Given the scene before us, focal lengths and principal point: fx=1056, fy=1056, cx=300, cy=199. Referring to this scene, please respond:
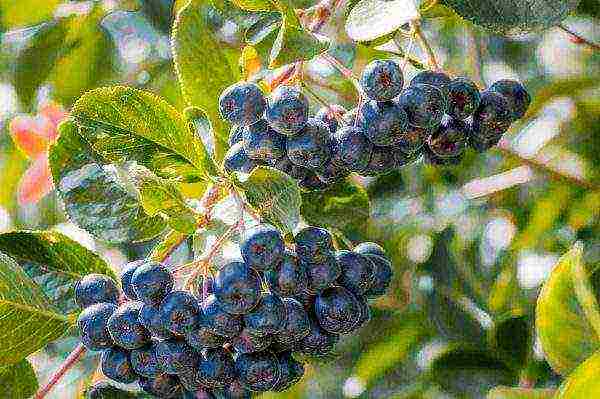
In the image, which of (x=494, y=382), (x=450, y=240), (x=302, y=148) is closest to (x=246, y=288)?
(x=302, y=148)

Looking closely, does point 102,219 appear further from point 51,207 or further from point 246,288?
point 51,207

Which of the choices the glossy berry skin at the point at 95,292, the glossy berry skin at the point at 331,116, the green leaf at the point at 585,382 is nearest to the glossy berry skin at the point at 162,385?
the glossy berry skin at the point at 95,292

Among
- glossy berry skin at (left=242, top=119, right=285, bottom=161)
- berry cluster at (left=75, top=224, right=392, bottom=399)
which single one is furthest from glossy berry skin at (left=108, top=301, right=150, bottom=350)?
glossy berry skin at (left=242, top=119, right=285, bottom=161)

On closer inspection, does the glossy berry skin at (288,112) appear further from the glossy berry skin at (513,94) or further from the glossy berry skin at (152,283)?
the glossy berry skin at (513,94)

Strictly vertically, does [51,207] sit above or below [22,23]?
below

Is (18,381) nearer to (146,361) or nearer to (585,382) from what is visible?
(146,361)

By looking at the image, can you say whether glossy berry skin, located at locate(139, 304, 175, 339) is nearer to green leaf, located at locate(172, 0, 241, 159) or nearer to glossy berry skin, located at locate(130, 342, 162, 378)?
glossy berry skin, located at locate(130, 342, 162, 378)

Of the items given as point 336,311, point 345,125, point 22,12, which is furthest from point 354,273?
point 22,12
